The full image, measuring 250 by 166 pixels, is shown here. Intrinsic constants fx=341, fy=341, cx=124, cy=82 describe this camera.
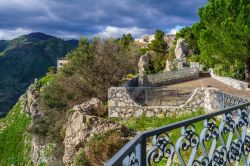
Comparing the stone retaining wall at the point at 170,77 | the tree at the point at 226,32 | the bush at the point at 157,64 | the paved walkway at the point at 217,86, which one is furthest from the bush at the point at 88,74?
the bush at the point at 157,64

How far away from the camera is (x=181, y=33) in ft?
224

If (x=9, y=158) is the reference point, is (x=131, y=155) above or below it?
above

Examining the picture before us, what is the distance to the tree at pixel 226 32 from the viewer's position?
24.6 m

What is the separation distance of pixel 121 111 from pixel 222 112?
13.0 meters

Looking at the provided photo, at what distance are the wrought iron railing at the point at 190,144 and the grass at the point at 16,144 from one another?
33054mm

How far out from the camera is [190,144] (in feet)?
11.5

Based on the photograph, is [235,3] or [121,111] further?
[235,3]

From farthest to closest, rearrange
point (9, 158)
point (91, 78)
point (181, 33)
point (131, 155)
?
point (181, 33)
point (9, 158)
point (91, 78)
point (131, 155)

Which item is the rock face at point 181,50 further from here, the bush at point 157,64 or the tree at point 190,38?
the tree at point 190,38

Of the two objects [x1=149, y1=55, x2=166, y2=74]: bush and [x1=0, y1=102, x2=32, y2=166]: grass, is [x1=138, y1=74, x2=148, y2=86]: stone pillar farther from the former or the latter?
[x1=149, y1=55, x2=166, y2=74]: bush

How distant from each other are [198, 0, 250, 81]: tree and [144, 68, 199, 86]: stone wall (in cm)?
463

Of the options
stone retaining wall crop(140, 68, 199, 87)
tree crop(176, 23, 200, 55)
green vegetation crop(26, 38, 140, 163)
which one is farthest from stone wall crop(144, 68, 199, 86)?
tree crop(176, 23, 200, 55)

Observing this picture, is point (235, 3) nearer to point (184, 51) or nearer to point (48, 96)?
point (48, 96)

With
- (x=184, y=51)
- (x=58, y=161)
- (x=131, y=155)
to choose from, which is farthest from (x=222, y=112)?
(x=184, y=51)
